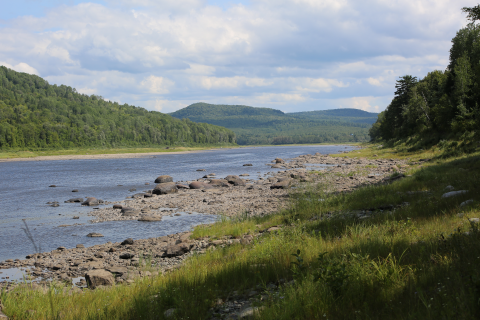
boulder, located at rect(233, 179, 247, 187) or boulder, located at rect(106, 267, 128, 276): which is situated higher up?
boulder, located at rect(106, 267, 128, 276)

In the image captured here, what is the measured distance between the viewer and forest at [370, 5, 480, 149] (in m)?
38.8

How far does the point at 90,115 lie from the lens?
183375 mm

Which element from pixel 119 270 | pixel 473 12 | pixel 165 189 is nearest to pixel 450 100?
pixel 473 12

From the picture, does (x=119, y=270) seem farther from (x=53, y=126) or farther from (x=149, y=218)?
(x=53, y=126)

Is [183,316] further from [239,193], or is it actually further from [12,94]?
[12,94]

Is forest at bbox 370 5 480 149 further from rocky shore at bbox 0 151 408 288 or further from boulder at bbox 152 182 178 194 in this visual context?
boulder at bbox 152 182 178 194

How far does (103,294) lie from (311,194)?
11.2m

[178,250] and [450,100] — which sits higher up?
[450,100]

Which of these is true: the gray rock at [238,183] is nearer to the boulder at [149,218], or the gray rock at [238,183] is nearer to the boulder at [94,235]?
the boulder at [149,218]

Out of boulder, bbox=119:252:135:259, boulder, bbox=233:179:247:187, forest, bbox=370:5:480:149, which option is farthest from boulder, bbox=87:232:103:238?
forest, bbox=370:5:480:149

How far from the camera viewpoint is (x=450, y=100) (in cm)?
4766

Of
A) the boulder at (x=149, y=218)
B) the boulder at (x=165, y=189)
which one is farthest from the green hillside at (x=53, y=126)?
the boulder at (x=149, y=218)

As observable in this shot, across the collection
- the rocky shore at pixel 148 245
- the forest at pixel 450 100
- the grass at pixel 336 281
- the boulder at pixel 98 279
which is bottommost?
the rocky shore at pixel 148 245

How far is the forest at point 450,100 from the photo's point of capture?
38.8 meters
